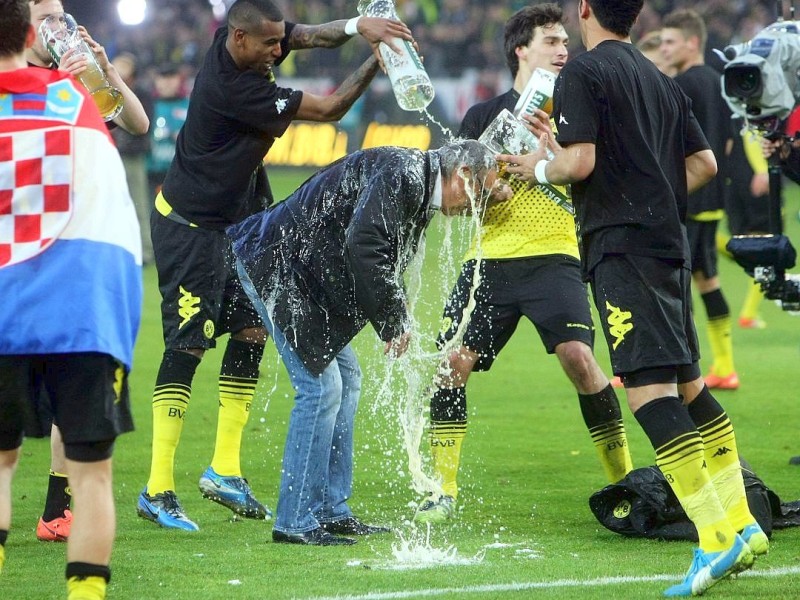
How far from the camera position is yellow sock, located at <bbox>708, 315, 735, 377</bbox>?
9.30 m

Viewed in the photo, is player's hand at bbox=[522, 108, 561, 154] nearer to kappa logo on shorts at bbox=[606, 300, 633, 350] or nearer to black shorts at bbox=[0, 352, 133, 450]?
kappa logo on shorts at bbox=[606, 300, 633, 350]

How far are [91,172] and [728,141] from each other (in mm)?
6625

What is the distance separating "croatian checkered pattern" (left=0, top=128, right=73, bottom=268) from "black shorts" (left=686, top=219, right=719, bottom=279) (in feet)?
20.2

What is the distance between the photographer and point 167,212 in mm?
6121

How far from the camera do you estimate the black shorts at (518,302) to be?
6.06 metres

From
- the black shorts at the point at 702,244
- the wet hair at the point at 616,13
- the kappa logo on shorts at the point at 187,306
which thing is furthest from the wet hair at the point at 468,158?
the black shorts at the point at 702,244

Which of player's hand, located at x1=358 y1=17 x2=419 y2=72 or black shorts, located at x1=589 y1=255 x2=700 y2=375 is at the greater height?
player's hand, located at x1=358 y1=17 x2=419 y2=72

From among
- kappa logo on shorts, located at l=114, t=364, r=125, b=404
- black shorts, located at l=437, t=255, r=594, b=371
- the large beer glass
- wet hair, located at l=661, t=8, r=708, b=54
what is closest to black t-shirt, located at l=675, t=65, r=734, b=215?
wet hair, located at l=661, t=8, r=708, b=54

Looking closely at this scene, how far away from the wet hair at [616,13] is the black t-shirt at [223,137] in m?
1.52

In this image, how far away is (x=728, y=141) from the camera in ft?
31.1

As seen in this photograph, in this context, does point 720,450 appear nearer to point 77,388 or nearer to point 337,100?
point 337,100

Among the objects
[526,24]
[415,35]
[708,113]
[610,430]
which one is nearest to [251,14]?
[526,24]

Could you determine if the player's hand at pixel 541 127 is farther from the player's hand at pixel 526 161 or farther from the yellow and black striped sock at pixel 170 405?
the yellow and black striped sock at pixel 170 405

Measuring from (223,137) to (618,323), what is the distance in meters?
2.18
